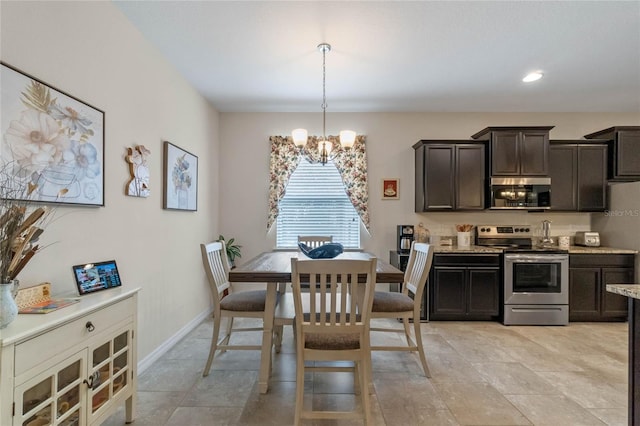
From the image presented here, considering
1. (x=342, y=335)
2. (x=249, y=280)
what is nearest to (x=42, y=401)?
(x=249, y=280)

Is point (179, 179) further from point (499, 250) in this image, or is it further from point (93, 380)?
point (499, 250)

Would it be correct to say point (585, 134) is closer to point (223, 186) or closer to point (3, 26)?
point (223, 186)

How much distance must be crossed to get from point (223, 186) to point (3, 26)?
3047mm

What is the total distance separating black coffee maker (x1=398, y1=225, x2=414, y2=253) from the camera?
401 cm

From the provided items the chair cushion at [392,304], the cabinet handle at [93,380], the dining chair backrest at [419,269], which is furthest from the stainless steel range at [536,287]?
the cabinet handle at [93,380]

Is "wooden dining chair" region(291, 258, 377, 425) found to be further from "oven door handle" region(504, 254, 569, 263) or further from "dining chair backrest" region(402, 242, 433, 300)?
"oven door handle" region(504, 254, 569, 263)

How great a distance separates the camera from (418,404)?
6.89 feet

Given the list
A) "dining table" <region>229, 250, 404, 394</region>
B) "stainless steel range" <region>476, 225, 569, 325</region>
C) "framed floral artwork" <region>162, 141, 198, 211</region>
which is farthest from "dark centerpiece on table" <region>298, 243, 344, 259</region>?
"stainless steel range" <region>476, 225, 569, 325</region>

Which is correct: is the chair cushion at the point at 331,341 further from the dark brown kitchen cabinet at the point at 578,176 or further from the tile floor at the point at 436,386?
the dark brown kitchen cabinet at the point at 578,176

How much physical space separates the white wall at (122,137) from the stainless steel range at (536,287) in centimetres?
370

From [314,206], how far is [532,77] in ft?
9.49

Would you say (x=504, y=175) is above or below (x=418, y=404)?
above

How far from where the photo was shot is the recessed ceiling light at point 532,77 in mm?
3215

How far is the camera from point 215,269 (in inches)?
103
